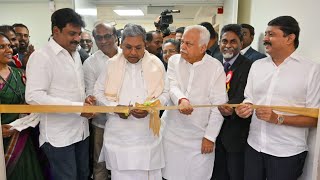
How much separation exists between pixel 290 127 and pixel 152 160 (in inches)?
39.9

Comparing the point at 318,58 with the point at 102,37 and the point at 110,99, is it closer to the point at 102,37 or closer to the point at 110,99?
the point at 110,99

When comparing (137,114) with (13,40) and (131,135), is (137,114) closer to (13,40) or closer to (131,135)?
(131,135)

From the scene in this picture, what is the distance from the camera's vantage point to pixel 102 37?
2570 mm

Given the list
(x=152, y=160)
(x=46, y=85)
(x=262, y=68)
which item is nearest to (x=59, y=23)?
(x=46, y=85)

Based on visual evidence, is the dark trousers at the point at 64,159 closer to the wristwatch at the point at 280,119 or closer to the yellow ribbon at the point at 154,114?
the yellow ribbon at the point at 154,114

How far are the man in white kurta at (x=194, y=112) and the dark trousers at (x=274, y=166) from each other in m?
0.33

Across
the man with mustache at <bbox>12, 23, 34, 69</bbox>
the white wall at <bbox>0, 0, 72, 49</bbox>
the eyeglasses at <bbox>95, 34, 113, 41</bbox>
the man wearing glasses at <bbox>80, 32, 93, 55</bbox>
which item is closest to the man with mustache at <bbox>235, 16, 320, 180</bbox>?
the eyeglasses at <bbox>95, 34, 113, 41</bbox>

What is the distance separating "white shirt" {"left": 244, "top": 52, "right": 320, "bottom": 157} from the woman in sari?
1.67 m

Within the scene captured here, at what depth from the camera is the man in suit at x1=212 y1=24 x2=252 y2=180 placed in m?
2.11

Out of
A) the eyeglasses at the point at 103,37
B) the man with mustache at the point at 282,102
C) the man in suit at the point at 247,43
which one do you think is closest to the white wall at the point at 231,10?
the man in suit at the point at 247,43

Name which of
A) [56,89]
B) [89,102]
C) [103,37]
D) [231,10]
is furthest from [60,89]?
[231,10]

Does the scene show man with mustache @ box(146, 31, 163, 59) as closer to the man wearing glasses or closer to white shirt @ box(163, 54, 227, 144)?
the man wearing glasses

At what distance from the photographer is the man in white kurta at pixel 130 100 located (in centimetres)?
201

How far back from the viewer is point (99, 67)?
2.49 meters
